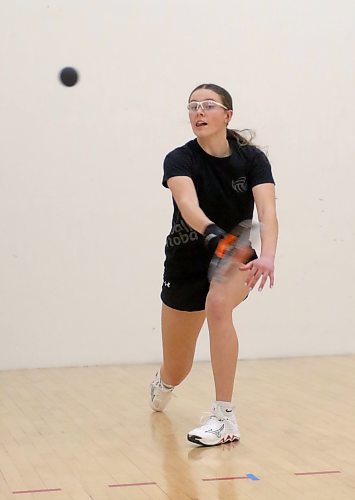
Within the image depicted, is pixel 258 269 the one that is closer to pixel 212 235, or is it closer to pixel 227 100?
pixel 212 235

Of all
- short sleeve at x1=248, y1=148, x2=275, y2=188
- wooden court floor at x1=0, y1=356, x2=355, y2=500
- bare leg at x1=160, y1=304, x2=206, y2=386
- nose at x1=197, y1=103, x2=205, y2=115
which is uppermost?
nose at x1=197, y1=103, x2=205, y2=115

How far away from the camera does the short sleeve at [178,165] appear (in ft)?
10.2

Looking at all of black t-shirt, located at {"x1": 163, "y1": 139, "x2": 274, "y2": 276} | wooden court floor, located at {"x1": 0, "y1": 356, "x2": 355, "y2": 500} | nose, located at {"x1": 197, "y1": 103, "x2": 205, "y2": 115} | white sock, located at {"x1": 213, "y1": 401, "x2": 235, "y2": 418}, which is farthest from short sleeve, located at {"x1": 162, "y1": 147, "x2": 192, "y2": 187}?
wooden court floor, located at {"x1": 0, "y1": 356, "x2": 355, "y2": 500}

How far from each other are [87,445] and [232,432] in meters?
0.45

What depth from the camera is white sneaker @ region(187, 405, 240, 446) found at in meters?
2.98

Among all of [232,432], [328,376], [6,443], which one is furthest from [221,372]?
[328,376]

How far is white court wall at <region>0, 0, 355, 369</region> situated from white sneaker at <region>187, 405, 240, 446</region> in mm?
1851

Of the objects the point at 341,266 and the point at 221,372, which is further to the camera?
the point at 341,266

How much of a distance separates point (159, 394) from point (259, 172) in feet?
3.00

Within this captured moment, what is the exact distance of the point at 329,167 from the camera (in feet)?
16.8

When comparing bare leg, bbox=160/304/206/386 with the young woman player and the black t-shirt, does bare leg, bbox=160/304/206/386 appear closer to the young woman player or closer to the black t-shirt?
the young woman player

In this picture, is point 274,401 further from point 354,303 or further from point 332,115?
point 332,115

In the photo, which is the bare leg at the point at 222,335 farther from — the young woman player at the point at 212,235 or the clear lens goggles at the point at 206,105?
the clear lens goggles at the point at 206,105

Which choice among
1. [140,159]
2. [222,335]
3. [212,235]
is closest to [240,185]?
[212,235]
